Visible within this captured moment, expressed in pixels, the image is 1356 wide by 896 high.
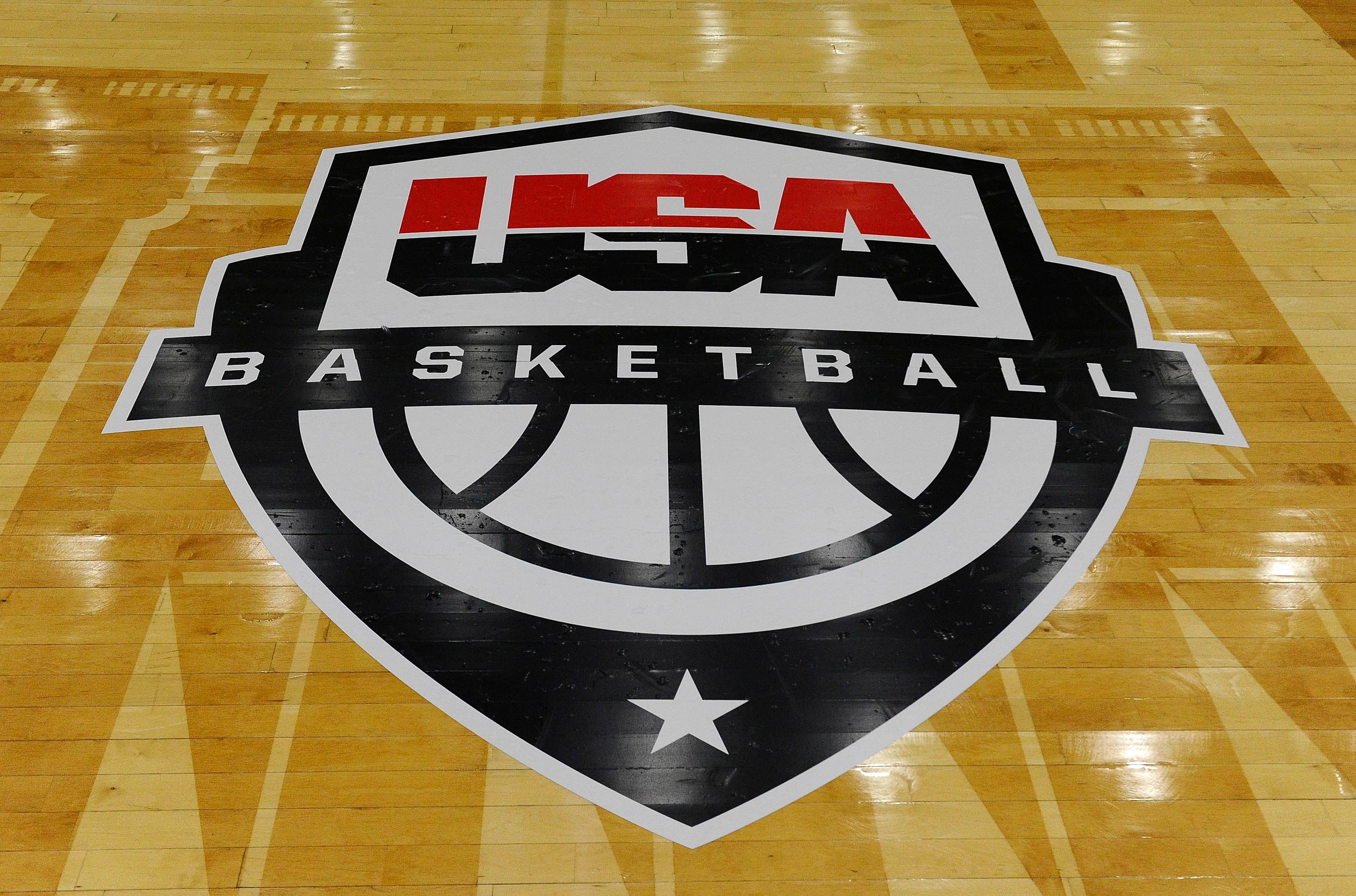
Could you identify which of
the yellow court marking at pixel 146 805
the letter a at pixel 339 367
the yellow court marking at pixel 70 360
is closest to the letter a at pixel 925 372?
the letter a at pixel 339 367

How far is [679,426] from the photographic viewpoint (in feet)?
10.1

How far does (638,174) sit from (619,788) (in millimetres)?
2565

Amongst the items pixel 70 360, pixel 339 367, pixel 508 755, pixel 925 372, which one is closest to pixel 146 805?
pixel 508 755

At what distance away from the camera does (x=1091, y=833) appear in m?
2.26

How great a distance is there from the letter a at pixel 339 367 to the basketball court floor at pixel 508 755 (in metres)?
0.45

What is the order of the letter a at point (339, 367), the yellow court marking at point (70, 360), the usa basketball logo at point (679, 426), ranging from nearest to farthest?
the usa basketball logo at point (679, 426) < the yellow court marking at point (70, 360) < the letter a at point (339, 367)

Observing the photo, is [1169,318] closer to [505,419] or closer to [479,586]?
[505,419]

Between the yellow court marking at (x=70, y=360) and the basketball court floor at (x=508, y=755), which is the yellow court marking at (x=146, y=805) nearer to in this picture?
the basketball court floor at (x=508, y=755)

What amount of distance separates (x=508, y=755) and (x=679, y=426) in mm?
1155

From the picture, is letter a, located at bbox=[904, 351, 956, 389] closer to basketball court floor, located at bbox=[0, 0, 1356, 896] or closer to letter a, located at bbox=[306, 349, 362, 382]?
basketball court floor, located at bbox=[0, 0, 1356, 896]

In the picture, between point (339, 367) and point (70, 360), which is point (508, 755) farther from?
point (70, 360)

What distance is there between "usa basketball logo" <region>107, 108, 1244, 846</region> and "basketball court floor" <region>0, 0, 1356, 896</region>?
4.5 inches

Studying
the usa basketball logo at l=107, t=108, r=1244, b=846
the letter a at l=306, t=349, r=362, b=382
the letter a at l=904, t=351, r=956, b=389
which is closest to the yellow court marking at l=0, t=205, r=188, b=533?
the usa basketball logo at l=107, t=108, r=1244, b=846

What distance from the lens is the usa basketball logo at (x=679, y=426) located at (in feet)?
8.18
